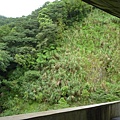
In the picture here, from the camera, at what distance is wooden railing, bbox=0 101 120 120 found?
48cm

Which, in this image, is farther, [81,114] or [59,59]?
[59,59]

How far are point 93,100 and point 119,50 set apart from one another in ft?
7.21

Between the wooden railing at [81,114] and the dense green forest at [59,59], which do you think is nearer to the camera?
the wooden railing at [81,114]

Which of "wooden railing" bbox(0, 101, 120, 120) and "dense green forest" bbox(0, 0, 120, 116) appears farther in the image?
"dense green forest" bbox(0, 0, 120, 116)

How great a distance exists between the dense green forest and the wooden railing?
6.11 m

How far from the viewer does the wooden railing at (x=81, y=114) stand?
48cm

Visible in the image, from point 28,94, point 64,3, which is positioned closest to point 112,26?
point 64,3

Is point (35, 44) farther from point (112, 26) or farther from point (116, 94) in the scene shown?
point (116, 94)

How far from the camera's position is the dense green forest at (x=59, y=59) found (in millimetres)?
7258

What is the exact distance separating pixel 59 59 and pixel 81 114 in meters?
7.44

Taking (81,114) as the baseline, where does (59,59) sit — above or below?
above

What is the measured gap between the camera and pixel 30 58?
832 centimetres

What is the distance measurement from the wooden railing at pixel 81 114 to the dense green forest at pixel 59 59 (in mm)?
6105

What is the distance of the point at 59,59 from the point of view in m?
8.11
